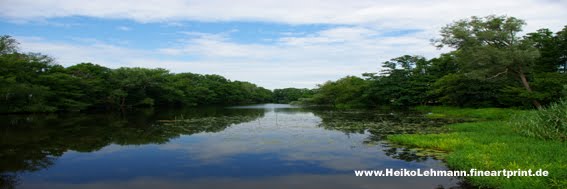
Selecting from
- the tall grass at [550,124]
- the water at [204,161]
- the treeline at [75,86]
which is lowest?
the water at [204,161]

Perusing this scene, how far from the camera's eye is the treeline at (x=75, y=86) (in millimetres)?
33219

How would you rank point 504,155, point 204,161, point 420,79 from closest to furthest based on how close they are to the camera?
point 504,155, point 204,161, point 420,79

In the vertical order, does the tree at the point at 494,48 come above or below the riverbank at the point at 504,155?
above

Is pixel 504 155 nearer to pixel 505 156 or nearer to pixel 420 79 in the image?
pixel 505 156

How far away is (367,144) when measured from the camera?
1435 cm

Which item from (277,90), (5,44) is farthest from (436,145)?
(277,90)

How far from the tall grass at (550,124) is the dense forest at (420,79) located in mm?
5980

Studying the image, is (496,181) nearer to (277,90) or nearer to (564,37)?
(564,37)

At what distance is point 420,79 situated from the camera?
1889 inches

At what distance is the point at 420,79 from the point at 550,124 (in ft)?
122

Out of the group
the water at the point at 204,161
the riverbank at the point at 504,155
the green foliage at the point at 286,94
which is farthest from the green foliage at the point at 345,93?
the green foliage at the point at 286,94

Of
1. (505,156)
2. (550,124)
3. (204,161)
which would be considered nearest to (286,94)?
(550,124)

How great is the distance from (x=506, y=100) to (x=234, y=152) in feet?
94.3

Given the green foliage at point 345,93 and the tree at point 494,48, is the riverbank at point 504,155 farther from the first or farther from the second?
the green foliage at point 345,93
